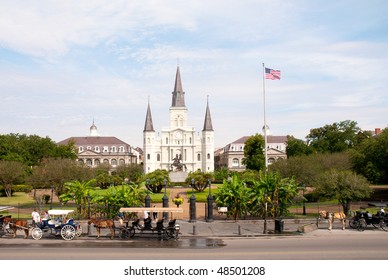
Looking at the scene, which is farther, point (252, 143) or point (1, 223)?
point (252, 143)

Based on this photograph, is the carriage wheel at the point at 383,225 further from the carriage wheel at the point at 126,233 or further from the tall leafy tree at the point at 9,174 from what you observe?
the tall leafy tree at the point at 9,174

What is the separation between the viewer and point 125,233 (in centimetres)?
1922

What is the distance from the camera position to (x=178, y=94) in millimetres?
124062

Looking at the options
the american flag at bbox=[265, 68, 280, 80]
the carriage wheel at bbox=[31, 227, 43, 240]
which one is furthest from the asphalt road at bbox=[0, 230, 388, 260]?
the american flag at bbox=[265, 68, 280, 80]

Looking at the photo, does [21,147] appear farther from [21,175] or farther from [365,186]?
[365,186]

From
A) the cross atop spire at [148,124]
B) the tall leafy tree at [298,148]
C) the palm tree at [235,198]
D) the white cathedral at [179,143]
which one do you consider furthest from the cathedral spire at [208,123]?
the palm tree at [235,198]

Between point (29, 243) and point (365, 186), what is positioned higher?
point (365, 186)

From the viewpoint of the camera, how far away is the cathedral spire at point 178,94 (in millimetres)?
123375

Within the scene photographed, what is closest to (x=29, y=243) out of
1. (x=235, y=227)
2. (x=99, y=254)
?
(x=99, y=254)

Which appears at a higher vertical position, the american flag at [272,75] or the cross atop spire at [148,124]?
the cross atop spire at [148,124]

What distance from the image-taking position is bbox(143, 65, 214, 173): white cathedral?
118250 millimetres

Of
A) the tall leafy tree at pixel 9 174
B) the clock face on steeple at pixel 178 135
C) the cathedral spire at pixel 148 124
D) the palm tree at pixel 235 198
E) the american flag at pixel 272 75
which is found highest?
the cathedral spire at pixel 148 124

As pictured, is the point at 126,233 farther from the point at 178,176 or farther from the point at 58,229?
the point at 178,176
